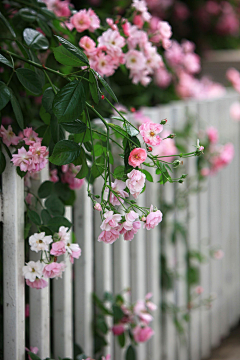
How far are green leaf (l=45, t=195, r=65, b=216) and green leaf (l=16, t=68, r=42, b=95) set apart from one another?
11.3 inches

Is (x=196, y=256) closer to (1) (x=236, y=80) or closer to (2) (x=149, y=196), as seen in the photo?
(2) (x=149, y=196)

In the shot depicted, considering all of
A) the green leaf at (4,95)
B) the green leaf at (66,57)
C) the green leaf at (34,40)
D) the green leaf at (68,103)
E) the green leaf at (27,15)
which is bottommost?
the green leaf at (68,103)

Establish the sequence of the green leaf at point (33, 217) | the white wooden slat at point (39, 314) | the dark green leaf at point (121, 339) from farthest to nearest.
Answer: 1. the dark green leaf at point (121, 339)
2. the white wooden slat at point (39, 314)
3. the green leaf at point (33, 217)

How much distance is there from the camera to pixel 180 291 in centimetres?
190

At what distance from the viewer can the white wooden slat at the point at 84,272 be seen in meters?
1.33

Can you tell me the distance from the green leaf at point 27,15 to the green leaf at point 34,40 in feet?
0.31

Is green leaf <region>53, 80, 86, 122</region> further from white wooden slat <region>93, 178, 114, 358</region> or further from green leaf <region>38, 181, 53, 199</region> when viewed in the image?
white wooden slat <region>93, 178, 114, 358</region>

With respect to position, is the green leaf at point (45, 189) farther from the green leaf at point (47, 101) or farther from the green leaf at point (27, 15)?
the green leaf at point (27, 15)

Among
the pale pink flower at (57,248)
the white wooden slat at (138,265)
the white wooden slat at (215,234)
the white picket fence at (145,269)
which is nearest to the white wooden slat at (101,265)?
the white picket fence at (145,269)

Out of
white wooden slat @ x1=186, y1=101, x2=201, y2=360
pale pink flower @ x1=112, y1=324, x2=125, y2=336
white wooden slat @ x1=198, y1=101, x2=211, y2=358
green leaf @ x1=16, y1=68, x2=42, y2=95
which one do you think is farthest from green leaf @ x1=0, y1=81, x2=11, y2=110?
white wooden slat @ x1=198, y1=101, x2=211, y2=358

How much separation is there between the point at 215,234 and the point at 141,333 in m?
0.85

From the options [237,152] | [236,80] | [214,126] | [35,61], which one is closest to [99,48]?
[35,61]

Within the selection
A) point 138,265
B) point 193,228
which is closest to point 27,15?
point 138,265

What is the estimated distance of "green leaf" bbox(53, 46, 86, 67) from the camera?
2.88 feet
